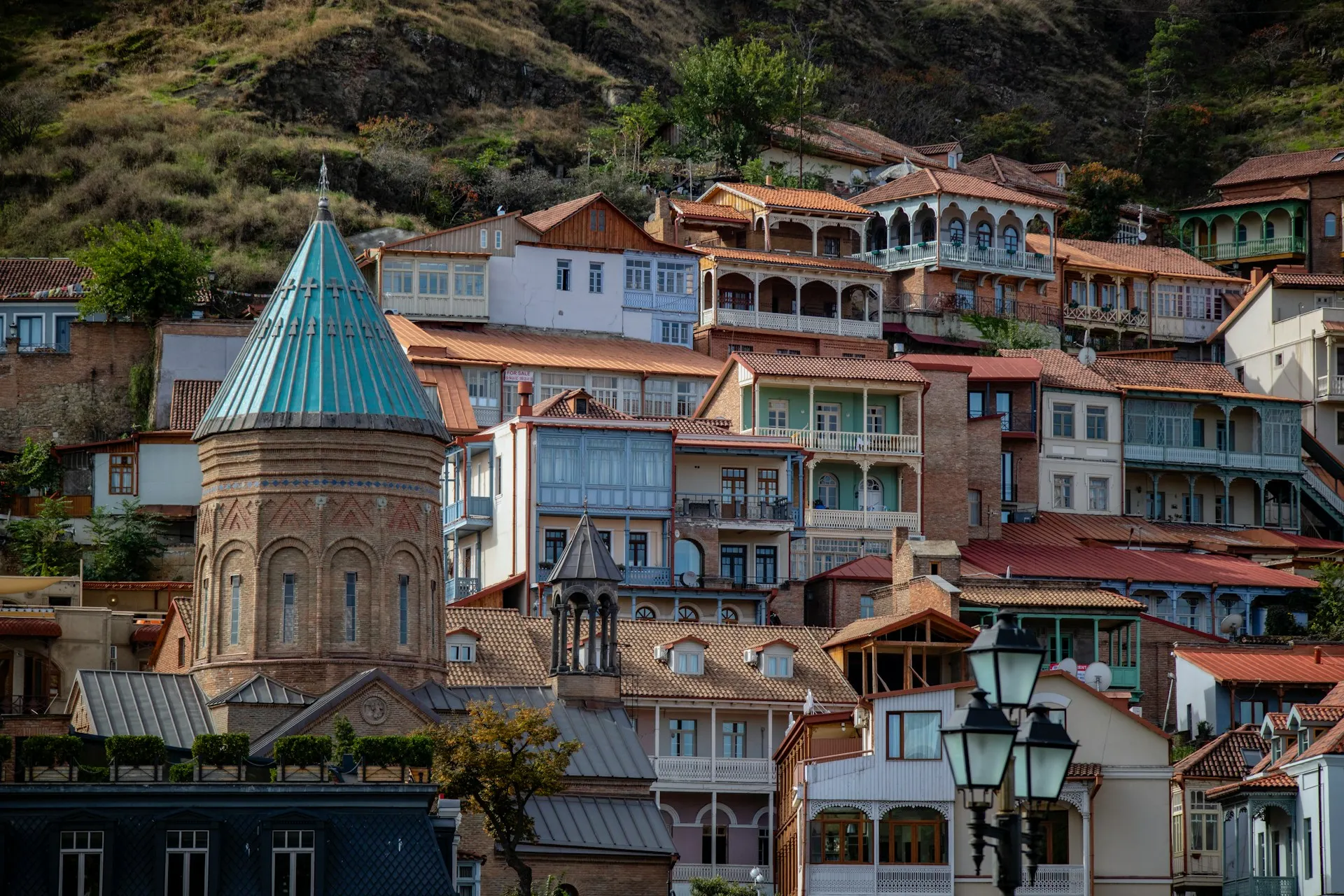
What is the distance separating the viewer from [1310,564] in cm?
6919

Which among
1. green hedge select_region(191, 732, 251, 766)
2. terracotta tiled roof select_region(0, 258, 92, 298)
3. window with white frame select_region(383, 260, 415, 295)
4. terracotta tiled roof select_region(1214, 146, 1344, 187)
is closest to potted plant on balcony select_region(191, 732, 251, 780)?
green hedge select_region(191, 732, 251, 766)

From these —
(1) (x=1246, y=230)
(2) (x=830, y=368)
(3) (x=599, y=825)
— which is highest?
(1) (x=1246, y=230)

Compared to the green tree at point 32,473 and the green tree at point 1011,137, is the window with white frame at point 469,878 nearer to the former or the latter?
the green tree at point 32,473

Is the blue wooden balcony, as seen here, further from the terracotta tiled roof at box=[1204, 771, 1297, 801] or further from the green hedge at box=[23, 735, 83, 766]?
the green hedge at box=[23, 735, 83, 766]

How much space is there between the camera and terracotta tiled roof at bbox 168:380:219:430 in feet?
213

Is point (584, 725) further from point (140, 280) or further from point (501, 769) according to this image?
point (140, 280)

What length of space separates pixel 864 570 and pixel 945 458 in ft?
20.9

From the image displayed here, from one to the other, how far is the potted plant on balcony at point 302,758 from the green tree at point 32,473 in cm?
2827

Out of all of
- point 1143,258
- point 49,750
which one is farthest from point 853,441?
point 49,750

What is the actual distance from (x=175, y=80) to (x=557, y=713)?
52.0 m

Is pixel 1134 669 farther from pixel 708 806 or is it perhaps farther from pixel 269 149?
pixel 269 149

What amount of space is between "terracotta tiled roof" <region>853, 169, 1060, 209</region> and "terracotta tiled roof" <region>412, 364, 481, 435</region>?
70.8ft

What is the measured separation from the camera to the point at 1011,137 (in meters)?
106

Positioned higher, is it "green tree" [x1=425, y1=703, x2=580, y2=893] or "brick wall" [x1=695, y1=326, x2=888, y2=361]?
"brick wall" [x1=695, y1=326, x2=888, y2=361]
